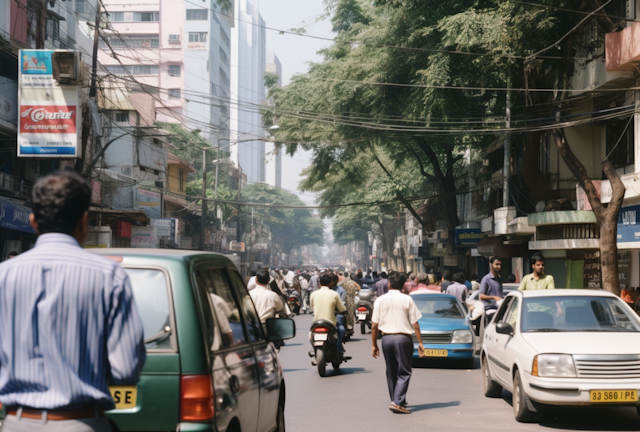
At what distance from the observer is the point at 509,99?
80.7 feet

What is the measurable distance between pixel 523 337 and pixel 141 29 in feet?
287

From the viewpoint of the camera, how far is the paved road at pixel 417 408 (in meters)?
8.43

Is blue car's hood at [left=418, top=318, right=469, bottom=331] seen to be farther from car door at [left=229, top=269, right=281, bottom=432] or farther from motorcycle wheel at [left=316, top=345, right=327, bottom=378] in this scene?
car door at [left=229, top=269, right=281, bottom=432]

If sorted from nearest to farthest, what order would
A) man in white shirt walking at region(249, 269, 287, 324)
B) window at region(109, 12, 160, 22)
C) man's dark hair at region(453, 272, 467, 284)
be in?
man in white shirt walking at region(249, 269, 287, 324) < man's dark hair at region(453, 272, 467, 284) < window at region(109, 12, 160, 22)

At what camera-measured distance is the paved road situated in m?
8.43

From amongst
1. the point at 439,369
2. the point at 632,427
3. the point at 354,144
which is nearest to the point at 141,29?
the point at 354,144

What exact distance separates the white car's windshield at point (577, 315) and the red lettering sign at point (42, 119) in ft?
53.2

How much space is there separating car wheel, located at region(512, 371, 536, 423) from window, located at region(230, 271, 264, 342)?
371 cm

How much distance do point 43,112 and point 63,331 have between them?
20.9m

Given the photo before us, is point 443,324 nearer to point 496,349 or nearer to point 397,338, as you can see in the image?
point 496,349

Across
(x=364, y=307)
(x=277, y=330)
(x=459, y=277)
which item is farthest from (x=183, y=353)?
(x=364, y=307)

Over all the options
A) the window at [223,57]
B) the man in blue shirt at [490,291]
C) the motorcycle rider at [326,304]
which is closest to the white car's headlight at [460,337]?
the man in blue shirt at [490,291]

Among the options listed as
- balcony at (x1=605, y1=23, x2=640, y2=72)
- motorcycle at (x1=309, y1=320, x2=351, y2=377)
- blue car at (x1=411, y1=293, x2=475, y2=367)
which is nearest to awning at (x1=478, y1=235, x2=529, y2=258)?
→ balcony at (x1=605, y1=23, x2=640, y2=72)

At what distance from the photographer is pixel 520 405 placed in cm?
845
